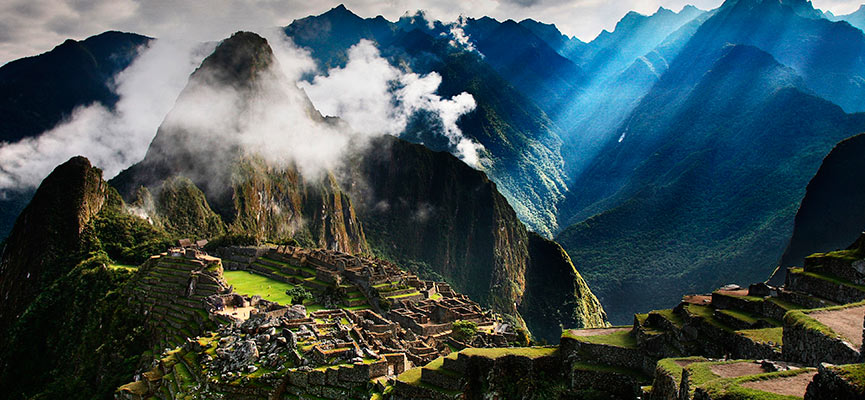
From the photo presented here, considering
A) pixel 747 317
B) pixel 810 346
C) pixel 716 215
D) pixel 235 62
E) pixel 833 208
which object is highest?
pixel 235 62

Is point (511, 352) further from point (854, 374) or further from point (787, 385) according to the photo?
point (854, 374)

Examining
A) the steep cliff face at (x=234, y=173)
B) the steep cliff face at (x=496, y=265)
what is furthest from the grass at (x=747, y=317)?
the steep cliff face at (x=496, y=265)

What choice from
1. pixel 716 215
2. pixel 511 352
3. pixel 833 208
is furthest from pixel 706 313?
pixel 716 215

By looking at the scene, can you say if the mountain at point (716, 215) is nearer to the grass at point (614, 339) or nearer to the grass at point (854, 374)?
the grass at point (614, 339)

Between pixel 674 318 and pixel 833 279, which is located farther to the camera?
pixel 674 318

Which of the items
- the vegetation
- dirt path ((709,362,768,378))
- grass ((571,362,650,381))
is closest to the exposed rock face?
the vegetation

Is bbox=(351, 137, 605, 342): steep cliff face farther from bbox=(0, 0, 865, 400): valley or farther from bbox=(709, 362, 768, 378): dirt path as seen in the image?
bbox=(709, 362, 768, 378): dirt path

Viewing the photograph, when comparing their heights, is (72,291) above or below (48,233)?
below

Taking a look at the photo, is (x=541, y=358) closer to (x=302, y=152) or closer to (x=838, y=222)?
(x=838, y=222)
